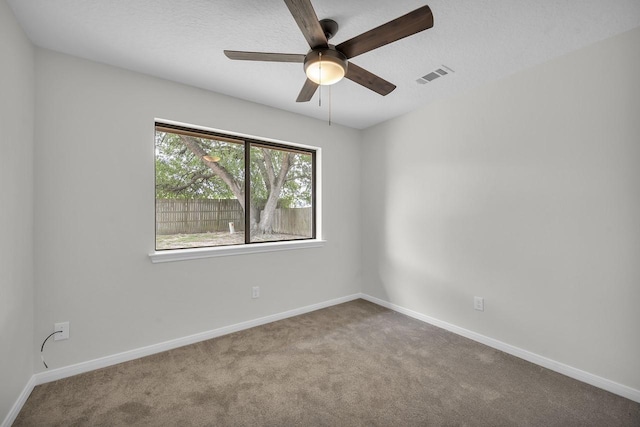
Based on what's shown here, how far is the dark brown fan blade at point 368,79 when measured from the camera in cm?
176

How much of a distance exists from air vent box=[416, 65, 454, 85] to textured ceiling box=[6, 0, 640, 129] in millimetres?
58

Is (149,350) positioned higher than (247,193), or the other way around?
(247,193)

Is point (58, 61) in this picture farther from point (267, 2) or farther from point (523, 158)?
point (523, 158)

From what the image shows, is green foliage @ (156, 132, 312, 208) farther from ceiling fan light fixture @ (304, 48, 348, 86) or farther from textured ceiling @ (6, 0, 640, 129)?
ceiling fan light fixture @ (304, 48, 348, 86)

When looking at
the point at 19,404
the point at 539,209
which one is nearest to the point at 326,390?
the point at 19,404

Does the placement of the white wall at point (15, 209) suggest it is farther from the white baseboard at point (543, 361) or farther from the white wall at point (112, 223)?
the white baseboard at point (543, 361)

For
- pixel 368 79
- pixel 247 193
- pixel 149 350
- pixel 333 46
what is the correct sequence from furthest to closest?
pixel 247 193 → pixel 149 350 → pixel 368 79 → pixel 333 46

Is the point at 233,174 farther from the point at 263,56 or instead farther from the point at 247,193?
the point at 263,56

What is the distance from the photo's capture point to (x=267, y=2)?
5.26ft

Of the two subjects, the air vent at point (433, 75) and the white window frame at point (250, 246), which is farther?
the white window frame at point (250, 246)

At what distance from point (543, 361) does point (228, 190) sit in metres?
3.14

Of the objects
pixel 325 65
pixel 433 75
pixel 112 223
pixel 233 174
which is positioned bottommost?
pixel 112 223

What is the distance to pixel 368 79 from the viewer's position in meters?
1.85

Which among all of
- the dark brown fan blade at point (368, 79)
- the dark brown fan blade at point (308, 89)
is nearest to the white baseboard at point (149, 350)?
the dark brown fan blade at point (308, 89)
